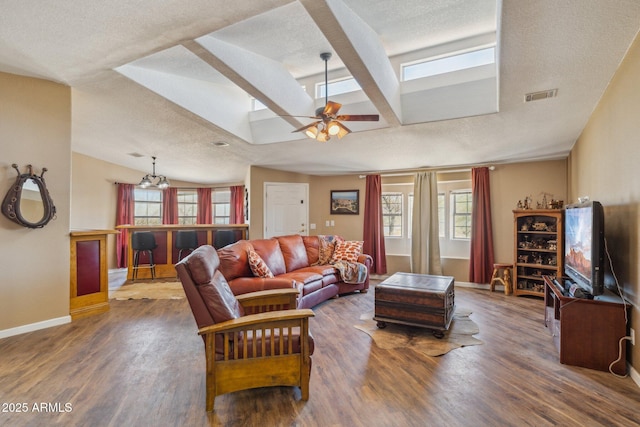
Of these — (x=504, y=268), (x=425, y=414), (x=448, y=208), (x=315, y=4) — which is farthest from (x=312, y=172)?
(x=425, y=414)

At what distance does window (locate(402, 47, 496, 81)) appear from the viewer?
342 centimetres

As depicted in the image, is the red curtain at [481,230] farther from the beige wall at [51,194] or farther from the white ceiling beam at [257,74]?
the beige wall at [51,194]

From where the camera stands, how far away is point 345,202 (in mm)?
6578

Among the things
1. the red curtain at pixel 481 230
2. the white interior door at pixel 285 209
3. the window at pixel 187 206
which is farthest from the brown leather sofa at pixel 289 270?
the window at pixel 187 206

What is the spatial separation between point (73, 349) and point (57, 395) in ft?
2.80

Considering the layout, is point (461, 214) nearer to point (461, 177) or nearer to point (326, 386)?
point (461, 177)

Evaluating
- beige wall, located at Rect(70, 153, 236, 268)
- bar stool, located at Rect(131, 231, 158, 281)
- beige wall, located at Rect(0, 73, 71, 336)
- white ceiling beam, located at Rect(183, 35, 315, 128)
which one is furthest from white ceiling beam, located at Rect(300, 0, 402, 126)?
beige wall, located at Rect(70, 153, 236, 268)

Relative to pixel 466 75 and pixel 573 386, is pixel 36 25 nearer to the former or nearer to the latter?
pixel 466 75

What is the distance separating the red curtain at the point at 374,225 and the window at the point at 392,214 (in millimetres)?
265

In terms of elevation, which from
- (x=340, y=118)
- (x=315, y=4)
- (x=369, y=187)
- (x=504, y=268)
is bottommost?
(x=504, y=268)

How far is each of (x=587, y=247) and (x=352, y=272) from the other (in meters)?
2.85

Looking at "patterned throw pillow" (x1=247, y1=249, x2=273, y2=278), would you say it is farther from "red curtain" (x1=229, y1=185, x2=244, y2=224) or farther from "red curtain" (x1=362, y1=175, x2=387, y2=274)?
"red curtain" (x1=229, y1=185, x2=244, y2=224)

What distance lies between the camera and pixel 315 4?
6.62 ft

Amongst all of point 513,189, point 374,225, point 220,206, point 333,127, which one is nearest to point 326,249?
point 374,225
